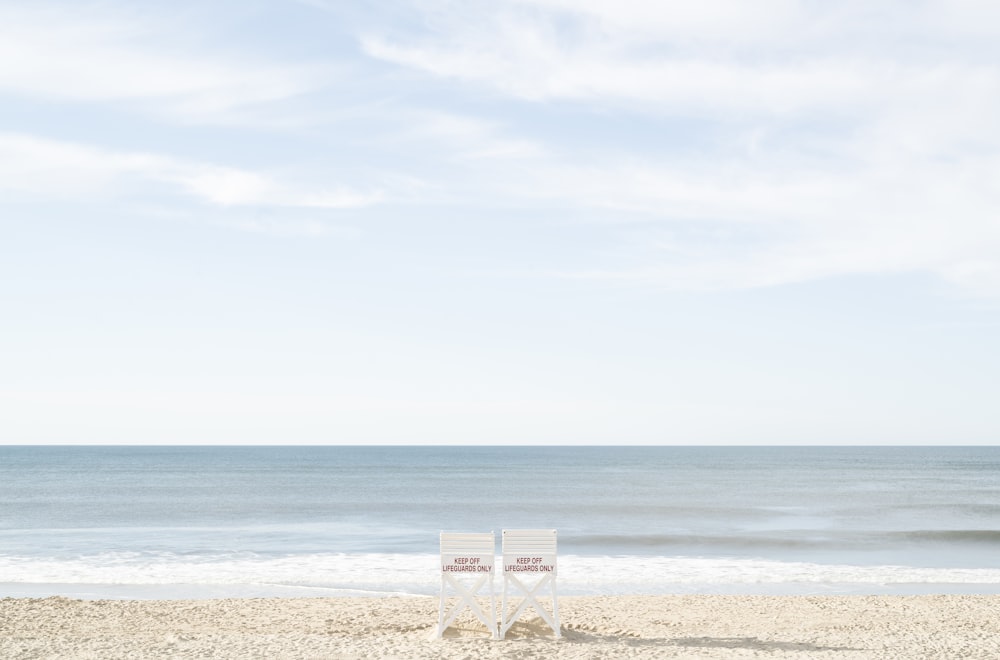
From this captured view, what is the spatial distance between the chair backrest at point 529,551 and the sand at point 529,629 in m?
0.85

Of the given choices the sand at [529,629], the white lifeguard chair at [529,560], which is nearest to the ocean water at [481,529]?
the sand at [529,629]

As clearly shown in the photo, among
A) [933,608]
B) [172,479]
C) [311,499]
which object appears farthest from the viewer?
[172,479]

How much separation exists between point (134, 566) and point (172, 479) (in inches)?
2002

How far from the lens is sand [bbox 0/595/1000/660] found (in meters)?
9.85

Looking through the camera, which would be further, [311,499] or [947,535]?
[311,499]

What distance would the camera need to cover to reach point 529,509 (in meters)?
41.5

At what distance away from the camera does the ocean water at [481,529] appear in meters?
17.8

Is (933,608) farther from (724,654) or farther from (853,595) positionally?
(724,654)

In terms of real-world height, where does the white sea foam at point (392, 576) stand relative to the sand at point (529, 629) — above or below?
below

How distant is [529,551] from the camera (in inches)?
418

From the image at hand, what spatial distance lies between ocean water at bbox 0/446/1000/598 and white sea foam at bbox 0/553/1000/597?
57 mm

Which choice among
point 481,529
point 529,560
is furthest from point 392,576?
point 481,529

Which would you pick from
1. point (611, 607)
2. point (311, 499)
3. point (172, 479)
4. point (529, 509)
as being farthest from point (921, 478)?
point (611, 607)

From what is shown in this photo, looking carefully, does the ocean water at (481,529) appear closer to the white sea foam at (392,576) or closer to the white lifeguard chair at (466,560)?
the white sea foam at (392,576)
